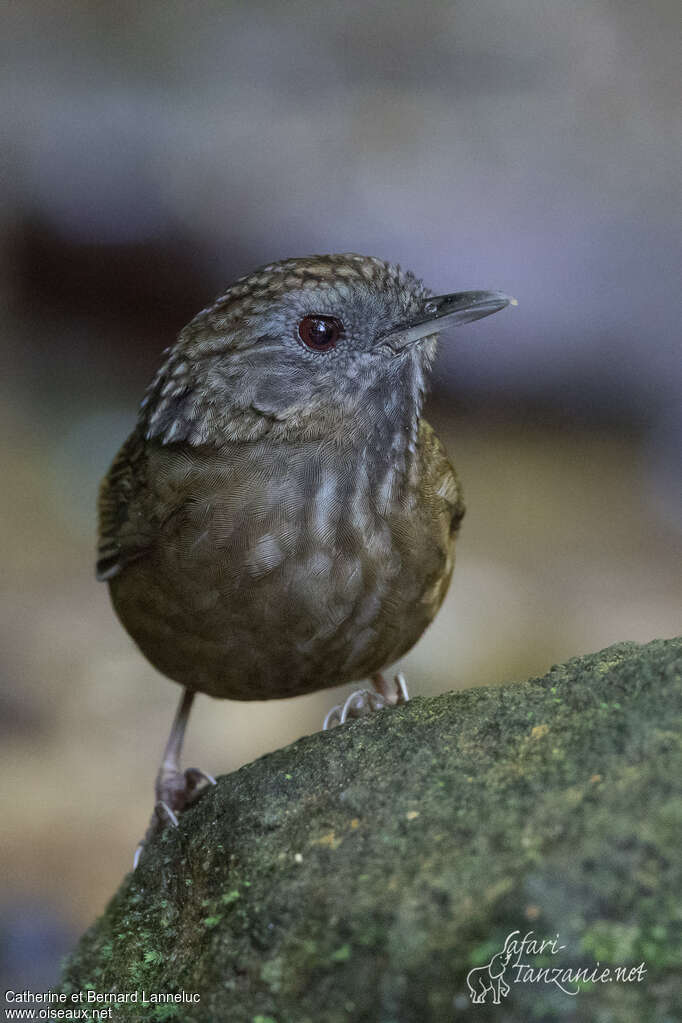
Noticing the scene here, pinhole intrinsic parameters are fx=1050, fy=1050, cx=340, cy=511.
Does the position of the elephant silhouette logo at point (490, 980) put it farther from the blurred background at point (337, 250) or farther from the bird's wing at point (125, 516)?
the blurred background at point (337, 250)

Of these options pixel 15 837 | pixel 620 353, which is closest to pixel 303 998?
pixel 15 837

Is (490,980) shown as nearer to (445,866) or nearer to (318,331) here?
(445,866)

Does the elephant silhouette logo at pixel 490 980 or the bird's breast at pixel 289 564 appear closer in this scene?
the elephant silhouette logo at pixel 490 980

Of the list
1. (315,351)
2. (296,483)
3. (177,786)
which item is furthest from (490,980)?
(177,786)

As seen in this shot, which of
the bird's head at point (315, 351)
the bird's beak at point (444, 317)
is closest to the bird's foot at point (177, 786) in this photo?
the bird's head at point (315, 351)

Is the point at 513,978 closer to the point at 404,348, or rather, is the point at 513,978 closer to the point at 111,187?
the point at 404,348

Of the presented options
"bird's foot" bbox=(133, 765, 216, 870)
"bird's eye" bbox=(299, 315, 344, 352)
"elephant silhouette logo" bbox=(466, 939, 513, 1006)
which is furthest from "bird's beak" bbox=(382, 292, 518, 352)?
"elephant silhouette logo" bbox=(466, 939, 513, 1006)
